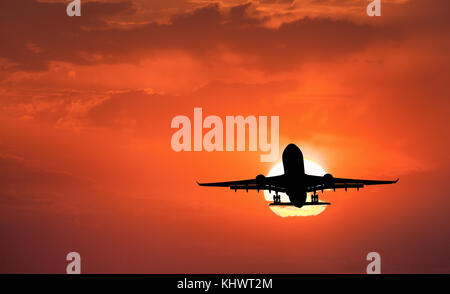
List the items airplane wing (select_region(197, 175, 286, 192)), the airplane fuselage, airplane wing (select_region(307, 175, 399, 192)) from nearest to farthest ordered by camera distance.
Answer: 1. the airplane fuselage
2. airplane wing (select_region(197, 175, 286, 192))
3. airplane wing (select_region(307, 175, 399, 192))

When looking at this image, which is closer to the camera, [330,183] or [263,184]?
[263,184]

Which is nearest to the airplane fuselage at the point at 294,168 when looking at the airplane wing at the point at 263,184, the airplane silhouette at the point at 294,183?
the airplane silhouette at the point at 294,183

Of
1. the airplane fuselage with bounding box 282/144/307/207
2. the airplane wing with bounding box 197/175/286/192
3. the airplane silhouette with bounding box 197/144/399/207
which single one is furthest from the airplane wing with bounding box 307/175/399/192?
the airplane wing with bounding box 197/175/286/192

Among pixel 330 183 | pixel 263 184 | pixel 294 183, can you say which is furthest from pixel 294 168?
pixel 330 183

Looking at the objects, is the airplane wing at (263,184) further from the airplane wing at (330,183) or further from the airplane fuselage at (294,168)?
the airplane wing at (330,183)

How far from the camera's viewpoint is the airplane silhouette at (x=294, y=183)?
128m

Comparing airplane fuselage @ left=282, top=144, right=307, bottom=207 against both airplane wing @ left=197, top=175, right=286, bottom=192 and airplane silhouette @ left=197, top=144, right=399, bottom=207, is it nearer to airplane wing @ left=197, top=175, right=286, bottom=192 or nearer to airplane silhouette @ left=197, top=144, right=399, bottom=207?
airplane silhouette @ left=197, top=144, right=399, bottom=207

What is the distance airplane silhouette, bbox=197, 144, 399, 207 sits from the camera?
12788 centimetres

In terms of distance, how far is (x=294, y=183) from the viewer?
13000cm

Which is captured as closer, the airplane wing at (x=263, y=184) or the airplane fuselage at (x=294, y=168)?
the airplane fuselage at (x=294, y=168)

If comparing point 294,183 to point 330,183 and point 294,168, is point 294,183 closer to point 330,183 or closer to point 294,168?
point 294,168

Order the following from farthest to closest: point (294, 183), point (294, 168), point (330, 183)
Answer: point (330, 183) → point (294, 183) → point (294, 168)
